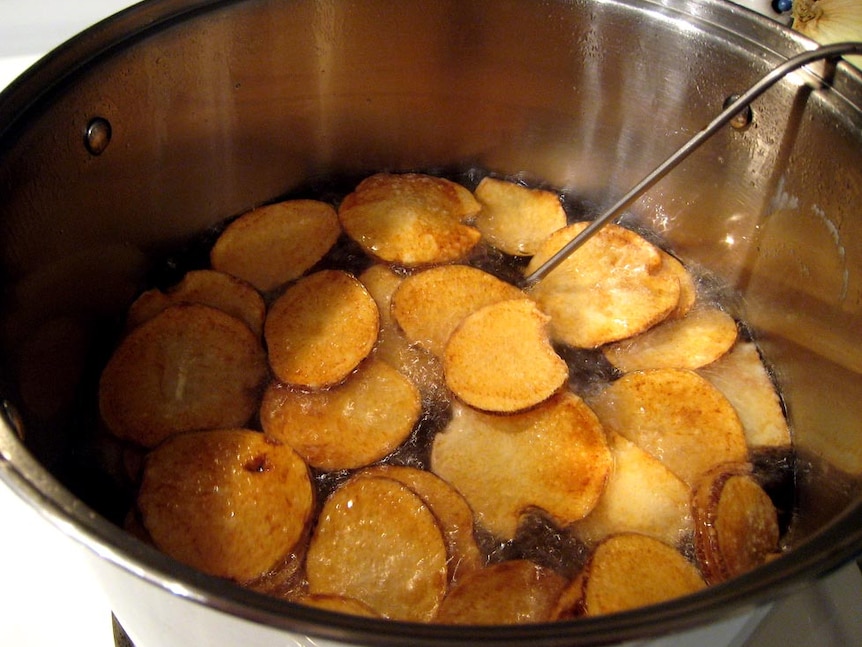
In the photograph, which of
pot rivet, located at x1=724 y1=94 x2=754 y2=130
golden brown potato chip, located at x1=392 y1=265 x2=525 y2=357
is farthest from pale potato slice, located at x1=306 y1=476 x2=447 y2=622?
pot rivet, located at x1=724 y1=94 x2=754 y2=130

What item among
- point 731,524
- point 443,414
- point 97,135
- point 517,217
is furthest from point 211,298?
point 731,524

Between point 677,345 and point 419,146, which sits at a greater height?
point 419,146

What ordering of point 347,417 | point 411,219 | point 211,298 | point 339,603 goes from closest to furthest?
1. point 339,603
2. point 347,417
3. point 211,298
4. point 411,219

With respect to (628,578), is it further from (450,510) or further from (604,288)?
(604,288)

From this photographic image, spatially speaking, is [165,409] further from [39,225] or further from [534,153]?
[534,153]

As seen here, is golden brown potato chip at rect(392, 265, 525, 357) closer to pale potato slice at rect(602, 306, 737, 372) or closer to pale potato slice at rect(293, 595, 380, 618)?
pale potato slice at rect(602, 306, 737, 372)

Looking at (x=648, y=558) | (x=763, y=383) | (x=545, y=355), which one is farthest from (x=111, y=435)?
(x=763, y=383)
